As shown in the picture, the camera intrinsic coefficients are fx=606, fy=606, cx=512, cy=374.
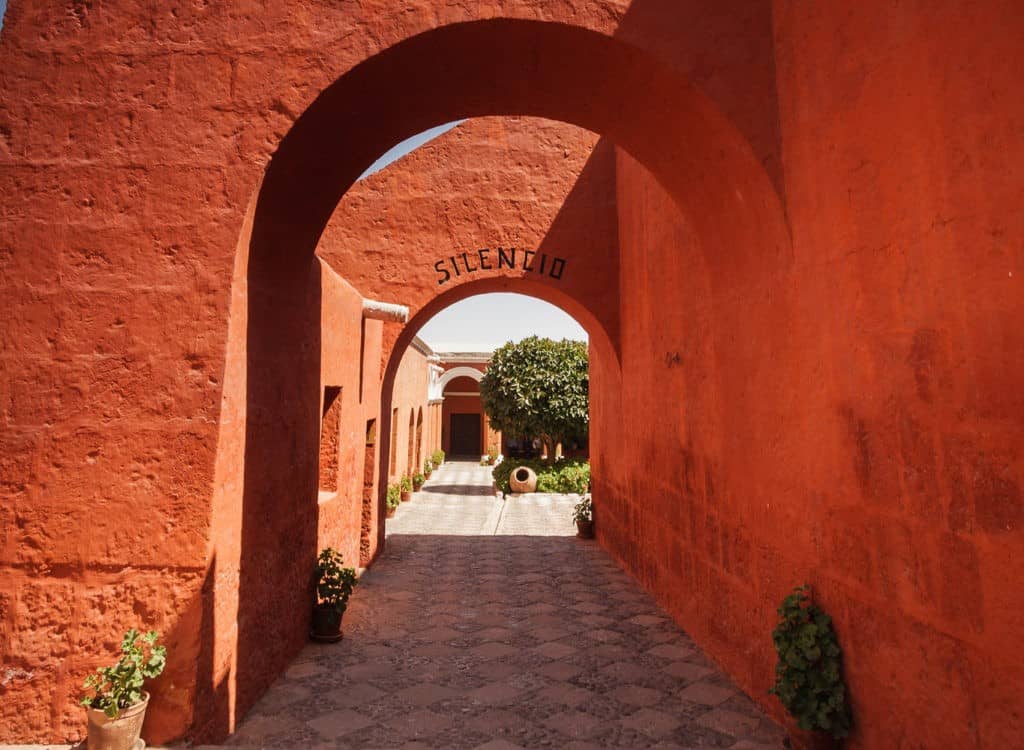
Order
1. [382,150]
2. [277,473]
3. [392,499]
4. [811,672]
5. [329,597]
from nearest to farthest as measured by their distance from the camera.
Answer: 1. [811,672]
2. [277,473]
3. [382,150]
4. [329,597]
5. [392,499]

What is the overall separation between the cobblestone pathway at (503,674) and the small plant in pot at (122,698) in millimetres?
634

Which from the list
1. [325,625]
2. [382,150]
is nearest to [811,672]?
[325,625]

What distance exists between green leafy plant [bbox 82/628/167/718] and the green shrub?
12.2 metres

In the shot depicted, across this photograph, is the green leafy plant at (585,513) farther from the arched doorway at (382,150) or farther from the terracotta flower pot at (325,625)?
the arched doorway at (382,150)

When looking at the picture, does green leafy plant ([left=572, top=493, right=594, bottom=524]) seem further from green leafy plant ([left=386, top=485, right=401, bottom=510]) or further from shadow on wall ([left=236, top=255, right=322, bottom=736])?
shadow on wall ([left=236, top=255, right=322, bottom=736])

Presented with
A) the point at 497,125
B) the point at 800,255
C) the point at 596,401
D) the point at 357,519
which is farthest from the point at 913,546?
the point at 596,401

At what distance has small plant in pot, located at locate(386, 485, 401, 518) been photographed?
11.6m

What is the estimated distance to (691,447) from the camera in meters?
5.17

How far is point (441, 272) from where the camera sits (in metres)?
7.70

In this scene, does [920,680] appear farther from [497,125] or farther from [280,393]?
[497,125]

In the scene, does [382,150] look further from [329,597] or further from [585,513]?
[585,513]

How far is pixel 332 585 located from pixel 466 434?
79.5 ft

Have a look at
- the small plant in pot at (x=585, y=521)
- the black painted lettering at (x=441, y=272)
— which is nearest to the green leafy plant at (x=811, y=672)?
the black painted lettering at (x=441, y=272)

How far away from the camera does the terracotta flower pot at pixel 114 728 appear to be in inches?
110
